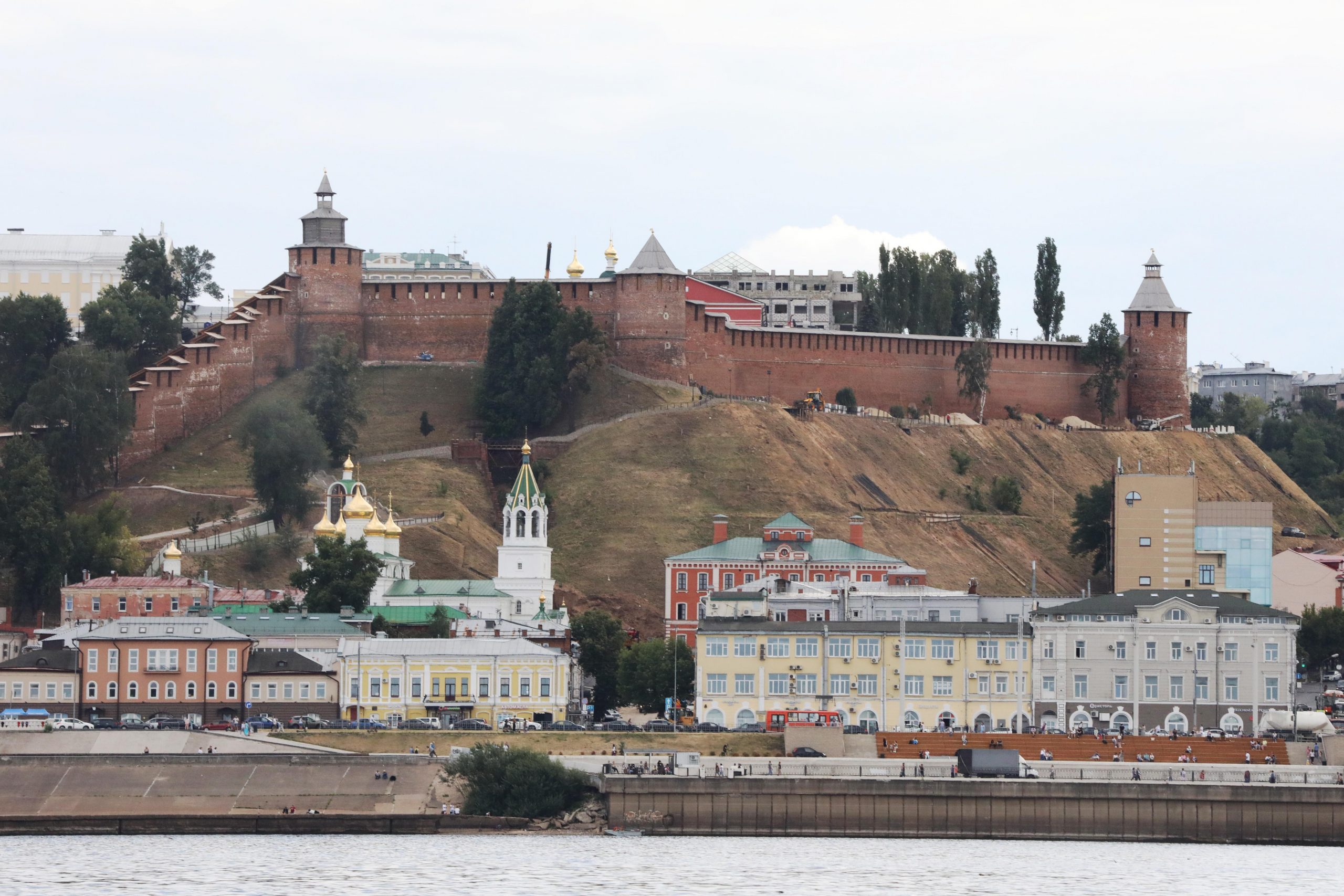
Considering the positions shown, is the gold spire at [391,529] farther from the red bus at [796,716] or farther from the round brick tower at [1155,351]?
the round brick tower at [1155,351]

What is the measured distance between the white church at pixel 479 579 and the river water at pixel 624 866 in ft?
102

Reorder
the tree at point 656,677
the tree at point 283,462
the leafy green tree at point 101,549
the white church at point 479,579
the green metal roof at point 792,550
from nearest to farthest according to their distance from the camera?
the tree at point 656,677 → the white church at point 479,579 → the leafy green tree at point 101,549 → the green metal roof at point 792,550 → the tree at point 283,462

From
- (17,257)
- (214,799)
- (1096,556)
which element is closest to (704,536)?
(1096,556)

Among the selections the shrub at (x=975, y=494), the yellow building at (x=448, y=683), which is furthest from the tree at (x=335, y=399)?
the yellow building at (x=448, y=683)

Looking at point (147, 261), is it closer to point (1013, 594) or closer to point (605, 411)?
point (605, 411)

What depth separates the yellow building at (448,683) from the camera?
10719 cm

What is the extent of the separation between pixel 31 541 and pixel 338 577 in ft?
47.0

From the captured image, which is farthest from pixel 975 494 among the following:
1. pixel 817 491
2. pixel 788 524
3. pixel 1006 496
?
pixel 788 524

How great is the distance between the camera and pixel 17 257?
18088cm

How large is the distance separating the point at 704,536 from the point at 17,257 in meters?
64.0

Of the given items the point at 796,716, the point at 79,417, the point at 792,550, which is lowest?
the point at 796,716

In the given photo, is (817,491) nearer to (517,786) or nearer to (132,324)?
(132,324)

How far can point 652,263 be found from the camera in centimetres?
15188

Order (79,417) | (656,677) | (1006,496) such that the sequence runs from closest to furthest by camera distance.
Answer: (656,677), (79,417), (1006,496)
